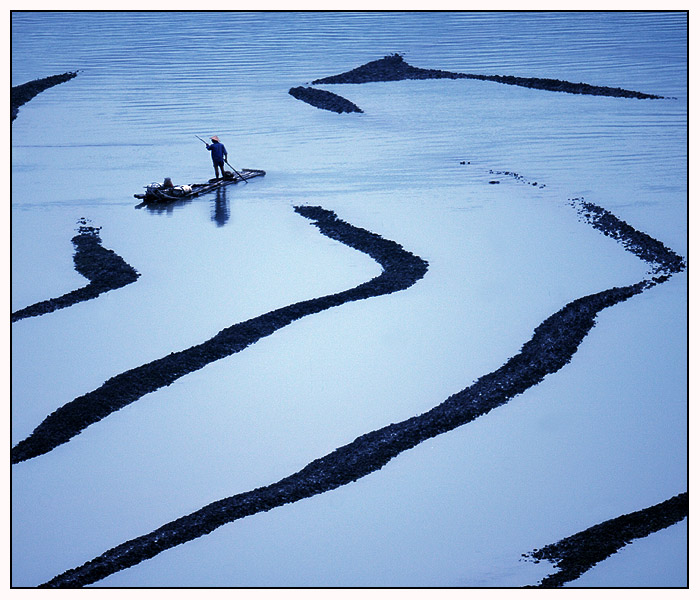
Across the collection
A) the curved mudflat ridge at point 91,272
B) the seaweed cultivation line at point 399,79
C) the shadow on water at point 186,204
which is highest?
the seaweed cultivation line at point 399,79

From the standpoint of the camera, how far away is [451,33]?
11188 mm

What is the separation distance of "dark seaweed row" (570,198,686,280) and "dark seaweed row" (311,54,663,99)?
3.47 metres

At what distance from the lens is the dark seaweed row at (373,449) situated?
260cm

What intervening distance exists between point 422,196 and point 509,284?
1.76m

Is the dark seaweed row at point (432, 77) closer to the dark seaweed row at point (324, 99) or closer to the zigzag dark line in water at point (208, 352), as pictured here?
the dark seaweed row at point (324, 99)

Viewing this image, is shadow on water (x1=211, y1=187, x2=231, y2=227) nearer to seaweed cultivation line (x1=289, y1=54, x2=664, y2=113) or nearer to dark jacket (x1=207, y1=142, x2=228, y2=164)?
dark jacket (x1=207, y1=142, x2=228, y2=164)

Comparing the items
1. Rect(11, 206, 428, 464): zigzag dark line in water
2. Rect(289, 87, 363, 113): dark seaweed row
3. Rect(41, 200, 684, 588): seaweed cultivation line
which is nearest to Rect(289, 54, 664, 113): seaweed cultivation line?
Rect(289, 87, 363, 113): dark seaweed row

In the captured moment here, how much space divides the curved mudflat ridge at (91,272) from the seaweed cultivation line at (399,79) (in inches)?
157

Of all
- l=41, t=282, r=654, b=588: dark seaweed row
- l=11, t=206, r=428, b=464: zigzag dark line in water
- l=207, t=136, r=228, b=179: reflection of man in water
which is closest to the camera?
l=41, t=282, r=654, b=588: dark seaweed row

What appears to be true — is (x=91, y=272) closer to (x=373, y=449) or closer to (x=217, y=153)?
(x=217, y=153)

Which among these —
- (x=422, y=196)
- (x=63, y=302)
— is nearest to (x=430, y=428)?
(x=63, y=302)

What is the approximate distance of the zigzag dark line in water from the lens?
3273 millimetres

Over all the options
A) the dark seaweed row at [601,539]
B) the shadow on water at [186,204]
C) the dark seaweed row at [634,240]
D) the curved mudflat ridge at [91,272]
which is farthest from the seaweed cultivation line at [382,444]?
the shadow on water at [186,204]

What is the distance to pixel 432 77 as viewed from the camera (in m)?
9.49
